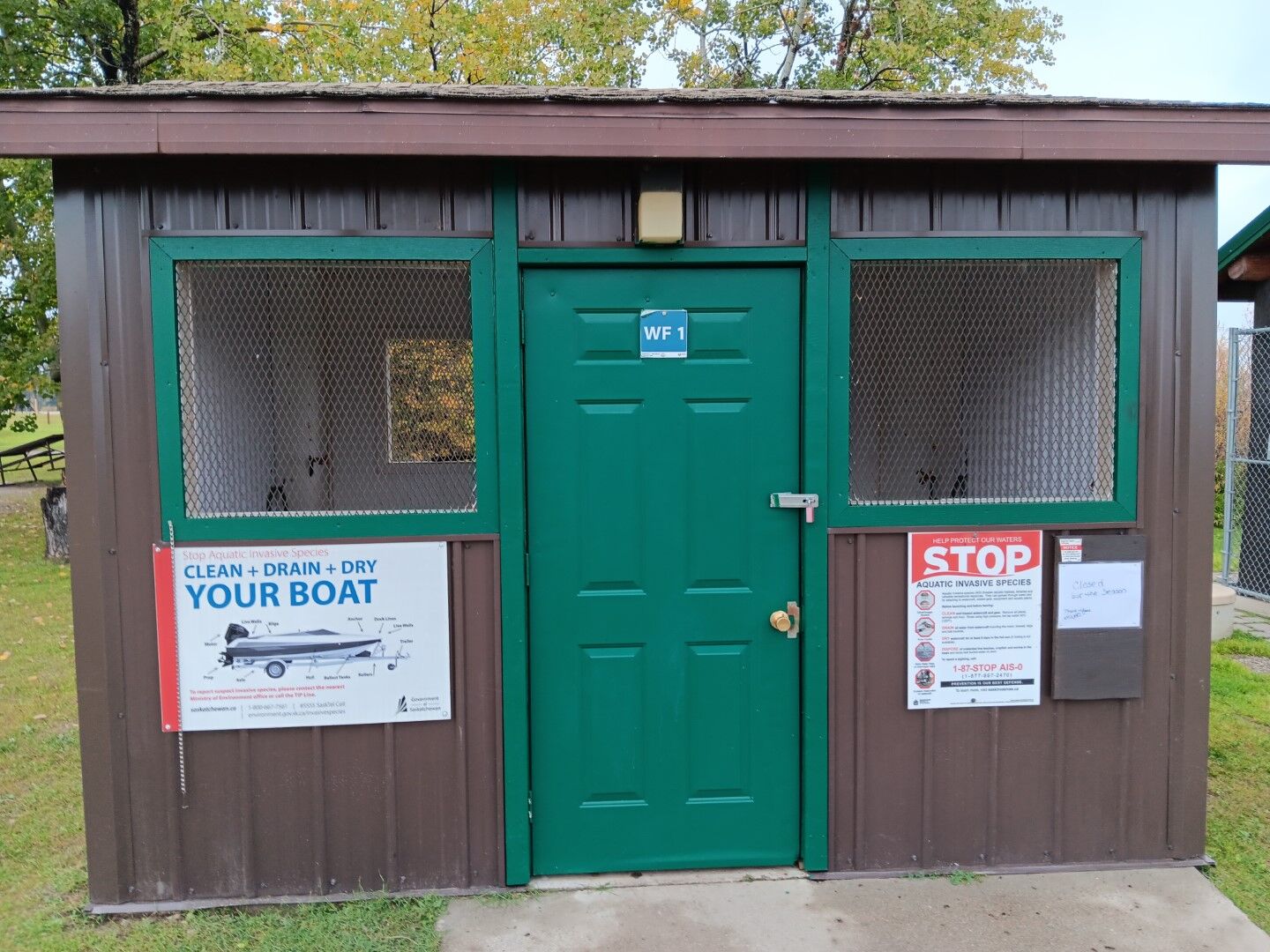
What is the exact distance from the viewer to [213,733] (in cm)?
310

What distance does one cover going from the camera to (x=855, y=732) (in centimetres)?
327

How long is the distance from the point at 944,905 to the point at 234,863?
8.32 ft

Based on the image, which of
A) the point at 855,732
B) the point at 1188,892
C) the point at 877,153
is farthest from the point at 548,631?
the point at 1188,892

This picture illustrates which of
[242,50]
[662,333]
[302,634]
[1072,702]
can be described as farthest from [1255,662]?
[242,50]

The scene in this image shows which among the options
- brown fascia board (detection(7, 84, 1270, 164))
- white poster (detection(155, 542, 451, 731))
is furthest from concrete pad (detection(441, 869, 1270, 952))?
brown fascia board (detection(7, 84, 1270, 164))

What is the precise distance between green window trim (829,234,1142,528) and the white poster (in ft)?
5.03

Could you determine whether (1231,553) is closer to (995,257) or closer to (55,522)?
(995,257)

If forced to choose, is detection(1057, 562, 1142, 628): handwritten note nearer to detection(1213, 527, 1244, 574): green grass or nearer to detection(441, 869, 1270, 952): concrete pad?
detection(441, 869, 1270, 952): concrete pad

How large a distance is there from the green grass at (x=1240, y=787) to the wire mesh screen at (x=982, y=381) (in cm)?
151

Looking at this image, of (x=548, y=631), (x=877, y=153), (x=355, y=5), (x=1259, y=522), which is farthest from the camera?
(x=355, y=5)

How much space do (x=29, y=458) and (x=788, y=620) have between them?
22.6 meters

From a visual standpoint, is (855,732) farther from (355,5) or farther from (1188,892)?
(355,5)

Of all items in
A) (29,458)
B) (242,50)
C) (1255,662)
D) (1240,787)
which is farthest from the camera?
(29,458)

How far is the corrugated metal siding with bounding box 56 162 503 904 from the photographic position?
2992mm
